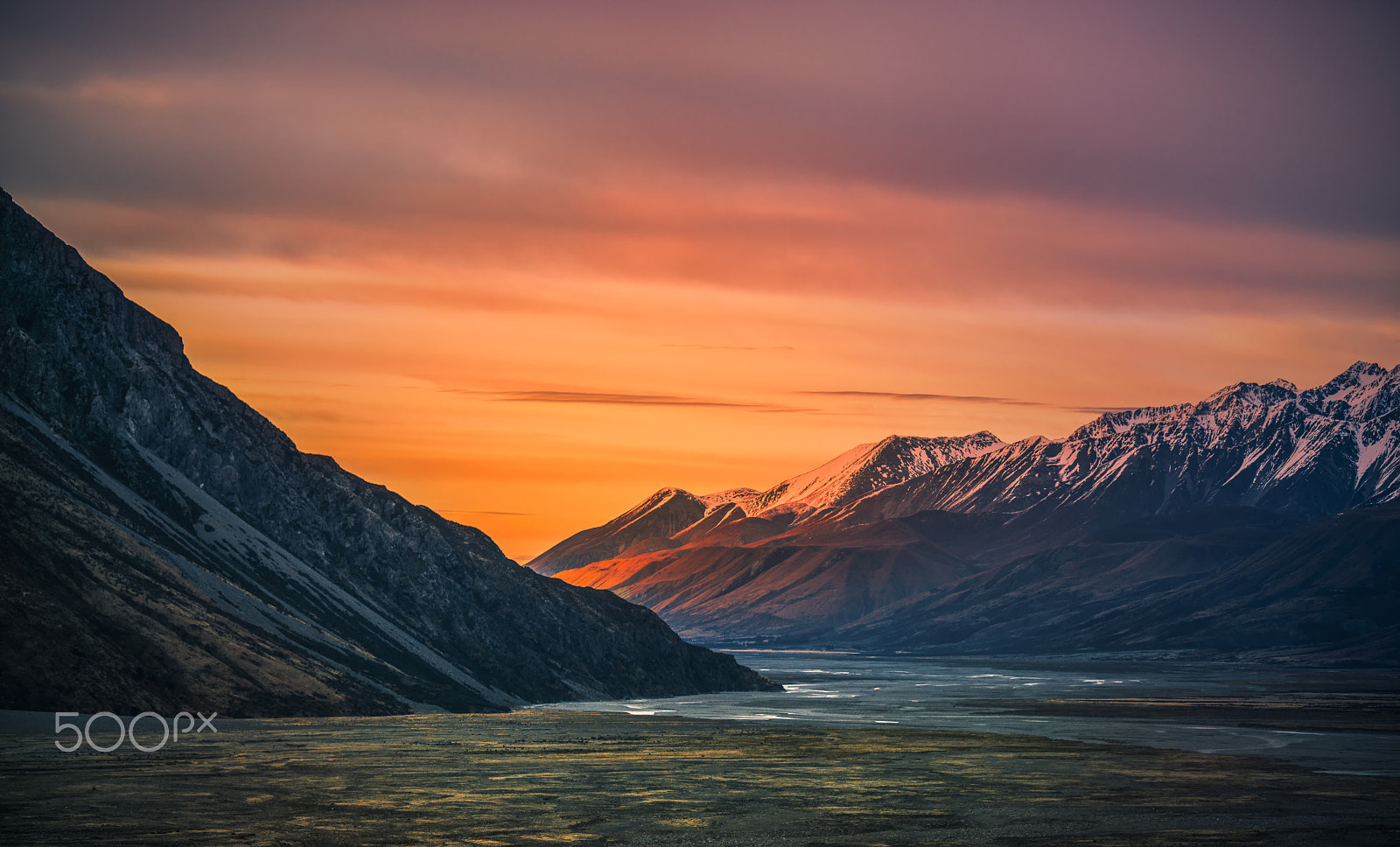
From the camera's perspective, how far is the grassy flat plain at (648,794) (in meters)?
77.6

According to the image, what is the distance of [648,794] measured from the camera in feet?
314
